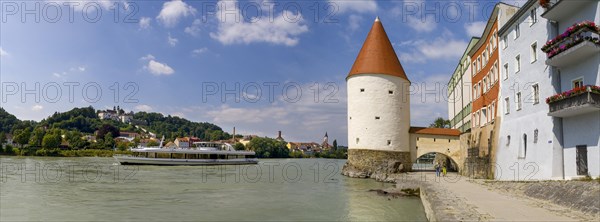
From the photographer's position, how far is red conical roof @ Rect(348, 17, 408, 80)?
35.2 meters

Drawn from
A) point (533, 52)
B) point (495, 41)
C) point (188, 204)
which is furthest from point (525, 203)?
point (495, 41)

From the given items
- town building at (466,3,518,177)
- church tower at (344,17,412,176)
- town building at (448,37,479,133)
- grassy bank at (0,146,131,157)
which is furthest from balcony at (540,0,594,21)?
grassy bank at (0,146,131,157)

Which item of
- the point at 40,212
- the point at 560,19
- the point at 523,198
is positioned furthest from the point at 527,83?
the point at 40,212

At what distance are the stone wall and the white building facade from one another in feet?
38.7

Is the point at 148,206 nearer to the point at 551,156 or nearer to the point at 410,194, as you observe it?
the point at 410,194

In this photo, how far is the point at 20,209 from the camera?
15.6 m

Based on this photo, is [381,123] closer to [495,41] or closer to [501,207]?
[495,41]

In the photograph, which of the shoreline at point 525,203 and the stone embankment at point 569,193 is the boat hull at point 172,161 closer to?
the shoreline at point 525,203

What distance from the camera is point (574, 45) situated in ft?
48.1

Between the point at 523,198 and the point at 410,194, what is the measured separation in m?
6.60

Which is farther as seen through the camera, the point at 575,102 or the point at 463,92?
the point at 463,92

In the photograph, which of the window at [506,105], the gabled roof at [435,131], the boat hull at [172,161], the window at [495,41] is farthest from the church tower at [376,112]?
the boat hull at [172,161]

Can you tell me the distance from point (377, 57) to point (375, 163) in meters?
9.07

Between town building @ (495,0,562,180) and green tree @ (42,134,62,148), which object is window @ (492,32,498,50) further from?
green tree @ (42,134,62,148)
